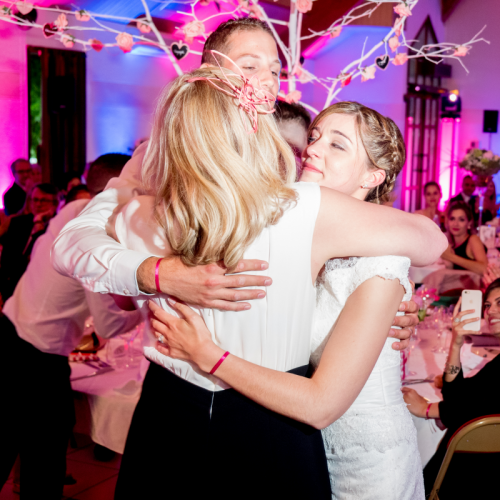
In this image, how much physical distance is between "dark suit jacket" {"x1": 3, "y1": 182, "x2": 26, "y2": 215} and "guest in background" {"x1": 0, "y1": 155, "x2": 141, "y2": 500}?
4622 mm

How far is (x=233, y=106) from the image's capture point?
1.07 metres

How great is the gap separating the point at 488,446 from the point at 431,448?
0.33 m

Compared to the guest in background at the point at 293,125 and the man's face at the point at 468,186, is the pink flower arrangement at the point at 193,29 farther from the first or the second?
the man's face at the point at 468,186

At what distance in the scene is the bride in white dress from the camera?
1097mm

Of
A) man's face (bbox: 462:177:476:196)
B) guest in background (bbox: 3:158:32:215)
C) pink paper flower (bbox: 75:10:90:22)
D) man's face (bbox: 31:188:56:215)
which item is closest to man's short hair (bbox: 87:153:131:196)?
pink paper flower (bbox: 75:10:90:22)

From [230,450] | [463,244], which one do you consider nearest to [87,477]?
[230,450]

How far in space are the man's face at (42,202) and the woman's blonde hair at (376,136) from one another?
3.56 metres

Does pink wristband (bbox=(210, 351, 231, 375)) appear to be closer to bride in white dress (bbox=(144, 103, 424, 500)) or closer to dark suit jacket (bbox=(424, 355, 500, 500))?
bride in white dress (bbox=(144, 103, 424, 500))

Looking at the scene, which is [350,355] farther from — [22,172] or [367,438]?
[22,172]

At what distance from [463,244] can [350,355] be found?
448cm

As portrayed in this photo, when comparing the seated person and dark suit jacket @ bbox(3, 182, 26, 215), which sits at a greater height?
dark suit jacket @ bbox(3, 182, 26, 215)

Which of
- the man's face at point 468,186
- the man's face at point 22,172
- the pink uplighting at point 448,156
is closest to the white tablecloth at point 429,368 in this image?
the man's face at point 22,172

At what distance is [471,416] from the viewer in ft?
6.36

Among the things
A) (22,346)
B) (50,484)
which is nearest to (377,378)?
(22,346)
